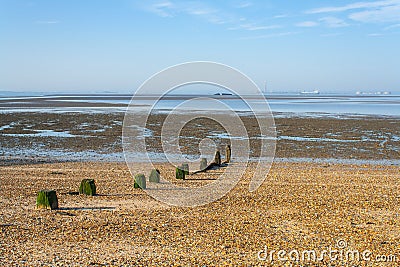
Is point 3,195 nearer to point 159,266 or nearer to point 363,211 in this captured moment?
point 159,266

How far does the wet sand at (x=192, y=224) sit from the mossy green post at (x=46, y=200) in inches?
7.7

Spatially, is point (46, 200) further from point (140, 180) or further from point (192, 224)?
point (192, 224)

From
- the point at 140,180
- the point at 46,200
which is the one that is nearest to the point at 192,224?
the point at 46,200

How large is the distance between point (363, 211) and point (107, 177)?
7.98 metres

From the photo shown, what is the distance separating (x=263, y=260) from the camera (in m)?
7.48

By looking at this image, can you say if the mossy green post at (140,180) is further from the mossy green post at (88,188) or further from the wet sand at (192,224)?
the mossy green post at (88,188)

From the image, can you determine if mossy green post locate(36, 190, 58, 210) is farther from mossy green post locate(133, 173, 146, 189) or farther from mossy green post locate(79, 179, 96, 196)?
mossy green post locate(133, 173, 146, 189)

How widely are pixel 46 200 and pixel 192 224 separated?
3413 mm

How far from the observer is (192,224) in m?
9.55

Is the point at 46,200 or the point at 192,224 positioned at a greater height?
the point at 46,200

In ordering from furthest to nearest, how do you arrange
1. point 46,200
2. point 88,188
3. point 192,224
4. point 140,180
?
point 140,180, point 88,188, point 46,200, point 192,224

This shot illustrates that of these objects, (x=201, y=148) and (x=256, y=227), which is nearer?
(x=256, y=227)

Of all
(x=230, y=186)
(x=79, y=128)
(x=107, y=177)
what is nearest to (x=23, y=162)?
(x=107, y=177)

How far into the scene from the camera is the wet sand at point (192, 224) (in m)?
7.68
